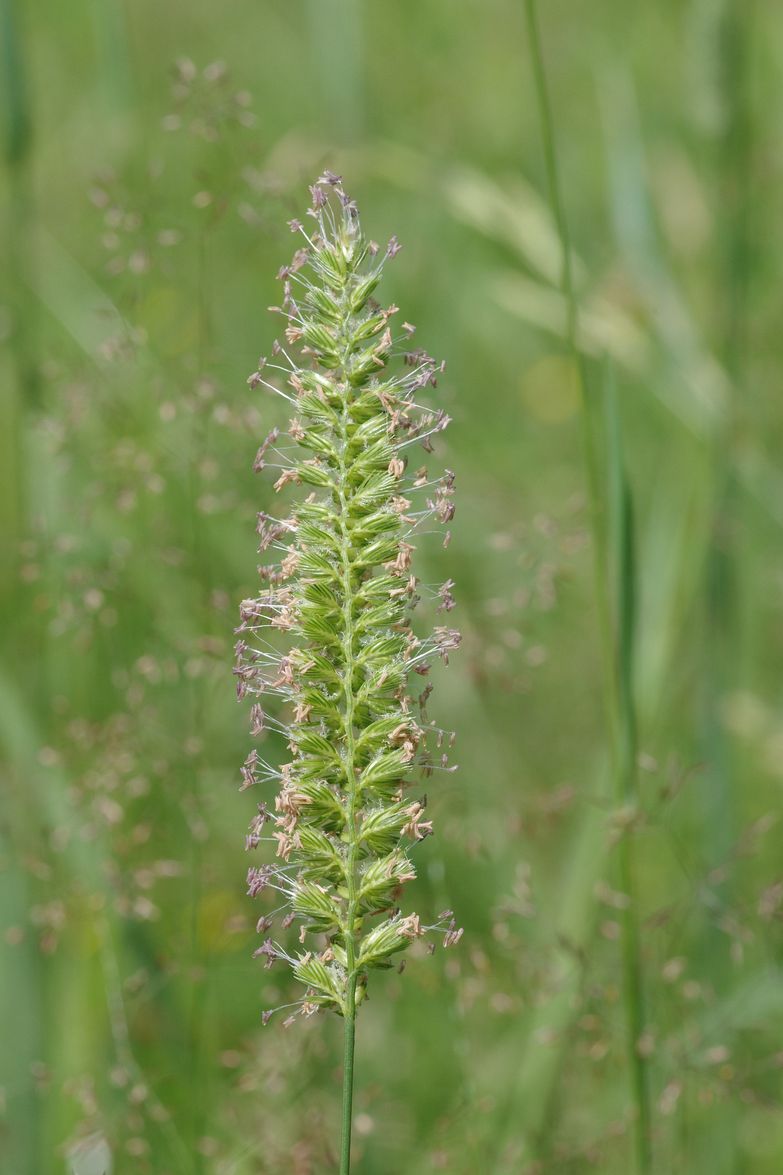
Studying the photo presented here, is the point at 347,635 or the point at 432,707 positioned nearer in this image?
the point at 347,635

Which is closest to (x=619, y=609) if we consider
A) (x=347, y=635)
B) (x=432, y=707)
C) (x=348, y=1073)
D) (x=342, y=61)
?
(x=347, y=635)

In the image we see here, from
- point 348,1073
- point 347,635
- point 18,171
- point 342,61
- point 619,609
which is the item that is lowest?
point 348,1073

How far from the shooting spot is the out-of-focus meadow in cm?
203

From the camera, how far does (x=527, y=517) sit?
3072mm

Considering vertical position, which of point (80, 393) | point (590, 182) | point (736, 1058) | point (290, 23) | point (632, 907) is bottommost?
point (736, 1058)

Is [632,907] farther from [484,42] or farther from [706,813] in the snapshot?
[484,42]

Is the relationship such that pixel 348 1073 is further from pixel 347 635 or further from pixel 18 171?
pixel 18 171

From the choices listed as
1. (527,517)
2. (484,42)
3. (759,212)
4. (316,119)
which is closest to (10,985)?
(527,517)

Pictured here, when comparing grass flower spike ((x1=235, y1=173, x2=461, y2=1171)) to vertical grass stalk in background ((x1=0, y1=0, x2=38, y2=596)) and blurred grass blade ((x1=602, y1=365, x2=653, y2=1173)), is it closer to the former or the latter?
blurred grass blade ((x1=602, y1=365, x2=653, y2=1173))

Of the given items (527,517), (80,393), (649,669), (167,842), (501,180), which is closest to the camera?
(80,393)

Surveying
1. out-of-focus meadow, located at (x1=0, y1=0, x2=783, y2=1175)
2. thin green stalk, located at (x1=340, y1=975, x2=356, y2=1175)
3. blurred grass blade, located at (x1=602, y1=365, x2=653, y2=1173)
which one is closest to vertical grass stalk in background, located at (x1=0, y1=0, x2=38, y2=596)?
out-of-focus meadow, located at (x1=0, y1=0, x2=783, y2=1175)

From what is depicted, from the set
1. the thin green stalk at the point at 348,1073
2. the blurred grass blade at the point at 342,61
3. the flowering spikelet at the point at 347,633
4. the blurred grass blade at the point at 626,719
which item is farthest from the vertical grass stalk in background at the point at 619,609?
the blurred grass blade at the point at 342,61

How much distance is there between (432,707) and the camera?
3.30m

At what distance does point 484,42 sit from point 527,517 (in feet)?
11.6
